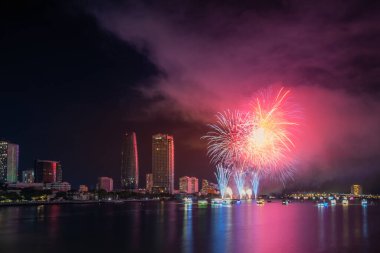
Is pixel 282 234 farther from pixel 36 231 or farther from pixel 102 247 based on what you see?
pixel 36 231

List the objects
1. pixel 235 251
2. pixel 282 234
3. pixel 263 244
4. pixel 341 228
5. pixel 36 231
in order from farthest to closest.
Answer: pixel 341 228 < pixel 36 231 < pixel 282 234 < pixel 263 244 < pixel 235 251

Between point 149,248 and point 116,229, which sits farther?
point 116,229

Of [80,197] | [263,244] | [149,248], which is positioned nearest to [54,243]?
[149,248]

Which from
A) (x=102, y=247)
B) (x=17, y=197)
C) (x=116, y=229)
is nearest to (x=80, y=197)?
(x=17, y=197)

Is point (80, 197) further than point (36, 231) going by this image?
Yes

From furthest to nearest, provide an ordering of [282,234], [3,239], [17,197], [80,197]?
[80,197] < [17,197] < [282,234] < [3,239]

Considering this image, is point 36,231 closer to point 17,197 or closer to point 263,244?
point 263,244

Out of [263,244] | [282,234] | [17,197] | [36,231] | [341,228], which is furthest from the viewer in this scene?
[17,197]

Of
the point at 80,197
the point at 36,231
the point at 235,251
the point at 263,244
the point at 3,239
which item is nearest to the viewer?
the point at 235,251
